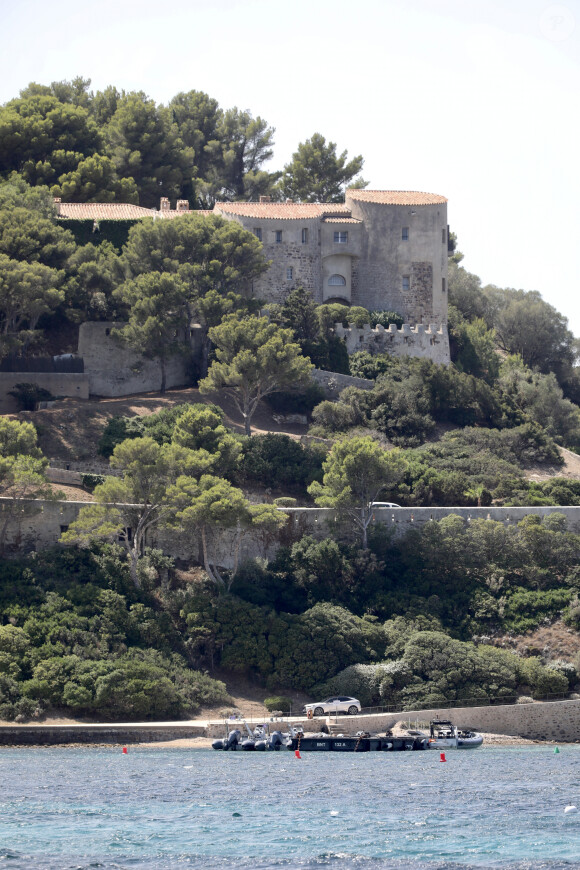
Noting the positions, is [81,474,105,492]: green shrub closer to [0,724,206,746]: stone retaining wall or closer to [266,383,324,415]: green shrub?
[0,724,206,746]: stone retaining wall

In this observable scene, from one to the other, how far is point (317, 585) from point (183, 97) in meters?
50.9

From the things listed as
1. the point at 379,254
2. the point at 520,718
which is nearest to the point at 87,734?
the point at 520,718

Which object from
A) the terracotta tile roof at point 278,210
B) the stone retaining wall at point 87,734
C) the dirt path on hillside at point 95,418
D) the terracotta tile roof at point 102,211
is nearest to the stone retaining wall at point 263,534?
the dirt path on hillside at point 95,418

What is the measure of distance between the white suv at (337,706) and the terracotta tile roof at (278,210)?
1357 inches

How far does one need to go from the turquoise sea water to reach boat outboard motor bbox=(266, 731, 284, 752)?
0.29 meters

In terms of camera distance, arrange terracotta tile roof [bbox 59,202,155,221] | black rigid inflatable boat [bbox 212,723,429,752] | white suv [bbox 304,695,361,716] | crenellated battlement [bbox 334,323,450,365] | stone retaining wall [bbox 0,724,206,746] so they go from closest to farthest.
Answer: stone retaining wall [bbox 0,724,206,746] → black rigid inflatable boat [bbox 212,723,429,752] → white suv [bbox 304,695,361,716] → crenellated battlement [bbox 334,323,450,365] → terracotta tile roof [bbox 59,202,155,221]

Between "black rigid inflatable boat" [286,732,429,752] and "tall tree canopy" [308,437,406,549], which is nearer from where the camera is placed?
"black rigid inflatable boat" [286,732,429,752]

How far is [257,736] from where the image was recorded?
165 feet

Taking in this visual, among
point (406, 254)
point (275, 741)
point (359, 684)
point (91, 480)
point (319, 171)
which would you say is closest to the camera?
point (275, 741)

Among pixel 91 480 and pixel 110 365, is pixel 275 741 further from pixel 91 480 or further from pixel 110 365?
pixel 110 365

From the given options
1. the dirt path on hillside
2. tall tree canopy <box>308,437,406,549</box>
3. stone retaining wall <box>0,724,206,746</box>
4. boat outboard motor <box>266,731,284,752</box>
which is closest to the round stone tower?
the dirt path on hillside

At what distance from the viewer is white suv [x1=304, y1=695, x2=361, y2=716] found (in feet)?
174

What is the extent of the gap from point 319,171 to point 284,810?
206 feet

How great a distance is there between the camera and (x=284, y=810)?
38.7 meters
